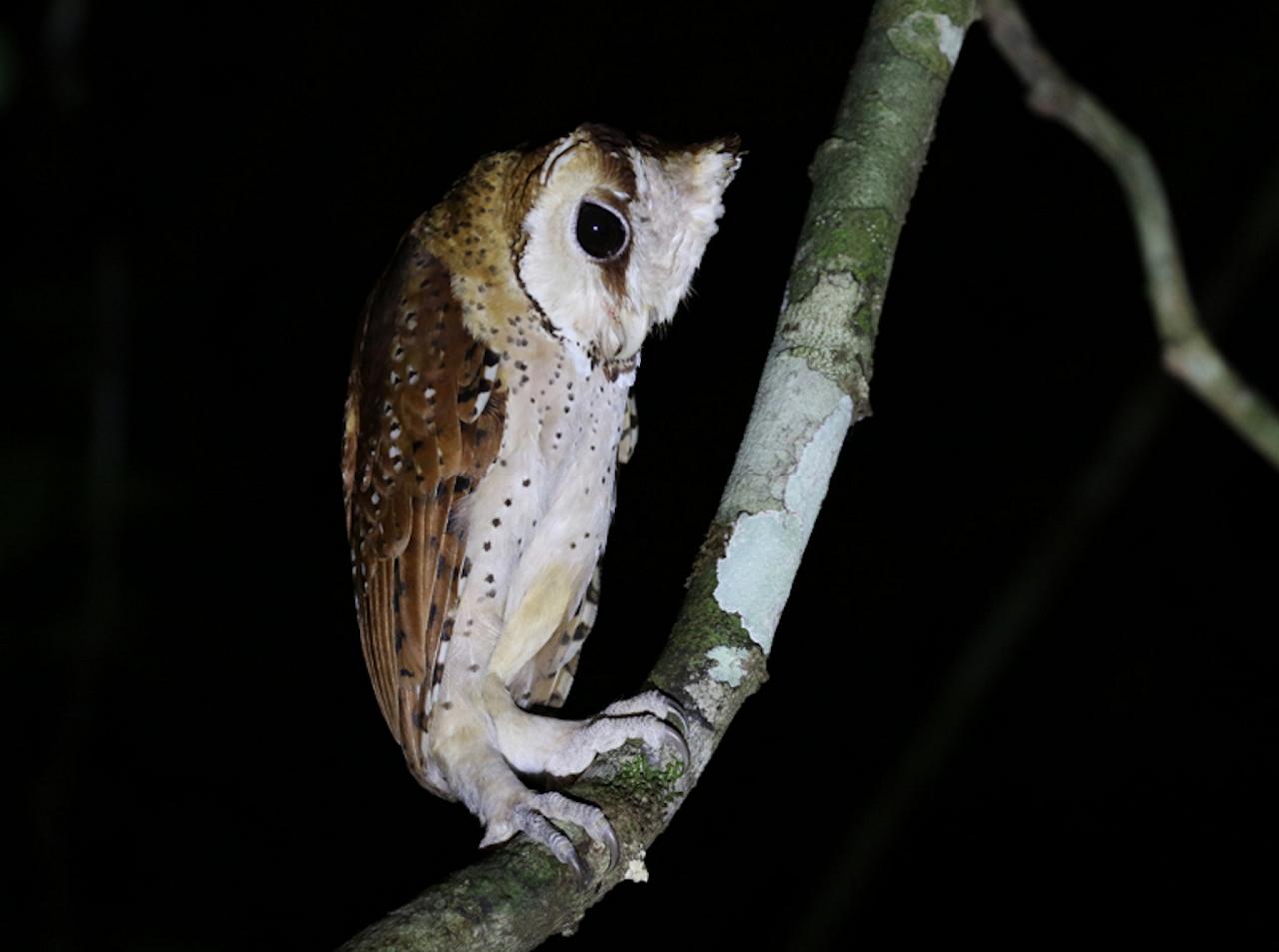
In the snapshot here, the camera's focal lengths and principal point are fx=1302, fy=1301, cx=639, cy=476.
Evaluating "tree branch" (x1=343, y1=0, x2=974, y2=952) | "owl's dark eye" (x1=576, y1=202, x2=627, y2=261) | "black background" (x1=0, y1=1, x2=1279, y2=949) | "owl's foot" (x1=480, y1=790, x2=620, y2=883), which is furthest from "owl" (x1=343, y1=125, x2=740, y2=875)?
"black background" (x1=0, y1=1, x2=1279, y2=949)

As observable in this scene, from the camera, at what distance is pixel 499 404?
207 cm

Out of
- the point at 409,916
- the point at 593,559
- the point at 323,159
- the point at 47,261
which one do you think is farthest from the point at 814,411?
the point at 323,159

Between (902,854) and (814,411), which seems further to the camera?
(902,854)

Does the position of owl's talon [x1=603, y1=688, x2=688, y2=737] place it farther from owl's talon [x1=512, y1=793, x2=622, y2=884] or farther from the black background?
the black background

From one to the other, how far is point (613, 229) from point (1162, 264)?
3.37 ft

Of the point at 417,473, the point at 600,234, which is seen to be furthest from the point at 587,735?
the point at 600,234

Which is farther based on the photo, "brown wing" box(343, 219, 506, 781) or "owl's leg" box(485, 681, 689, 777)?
"brown wing" box(343, 219, 506, 781)

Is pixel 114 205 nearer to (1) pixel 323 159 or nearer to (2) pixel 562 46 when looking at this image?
(1) pixel 323 159

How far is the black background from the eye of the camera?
163 inches

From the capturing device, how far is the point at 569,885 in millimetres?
1321

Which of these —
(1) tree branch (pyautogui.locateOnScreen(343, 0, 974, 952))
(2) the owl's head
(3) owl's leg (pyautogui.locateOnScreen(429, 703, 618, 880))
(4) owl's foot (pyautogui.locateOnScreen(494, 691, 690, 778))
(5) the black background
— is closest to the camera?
(1) tree branch (pyautogui.locateOnScreen(343, 0, 974, 952))

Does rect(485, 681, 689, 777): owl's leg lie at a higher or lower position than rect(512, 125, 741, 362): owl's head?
lower

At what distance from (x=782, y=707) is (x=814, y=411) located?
3.07 metres

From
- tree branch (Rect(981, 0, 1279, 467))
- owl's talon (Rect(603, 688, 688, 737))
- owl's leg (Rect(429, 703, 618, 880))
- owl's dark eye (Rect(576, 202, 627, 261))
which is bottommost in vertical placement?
owl's leg (Rect(429, 703, 618, 880))
